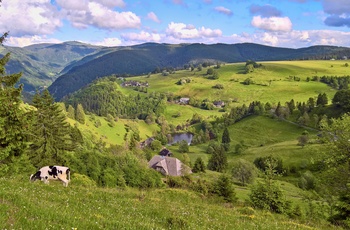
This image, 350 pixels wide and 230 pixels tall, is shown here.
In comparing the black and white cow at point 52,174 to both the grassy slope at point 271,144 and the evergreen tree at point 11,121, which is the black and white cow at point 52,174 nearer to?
the evergreen tree at point 11,121

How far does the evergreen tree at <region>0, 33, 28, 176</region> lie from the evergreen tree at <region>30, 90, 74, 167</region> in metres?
14.5

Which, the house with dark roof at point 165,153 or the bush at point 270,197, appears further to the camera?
the house with dark roof at point 165,153

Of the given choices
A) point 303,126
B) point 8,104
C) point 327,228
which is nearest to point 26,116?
point 8,104

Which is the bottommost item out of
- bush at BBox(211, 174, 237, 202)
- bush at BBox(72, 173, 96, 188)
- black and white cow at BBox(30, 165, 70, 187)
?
bush at BBox(211, 174, 237, 202)

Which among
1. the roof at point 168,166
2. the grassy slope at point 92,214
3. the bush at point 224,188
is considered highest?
the grassy slope at point 92,214

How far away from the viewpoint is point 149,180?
7806 centimetres

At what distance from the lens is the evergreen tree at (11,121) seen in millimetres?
29094

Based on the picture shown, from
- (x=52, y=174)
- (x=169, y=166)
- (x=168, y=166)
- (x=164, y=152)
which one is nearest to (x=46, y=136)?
(x=52, y=174)

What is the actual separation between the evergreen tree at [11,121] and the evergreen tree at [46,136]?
1455cm

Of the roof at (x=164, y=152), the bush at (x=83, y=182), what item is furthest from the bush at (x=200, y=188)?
the roof at (x=164, y=152)

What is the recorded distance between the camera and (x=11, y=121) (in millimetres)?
30172

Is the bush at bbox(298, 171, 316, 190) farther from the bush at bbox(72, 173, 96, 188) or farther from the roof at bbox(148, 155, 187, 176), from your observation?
the bush at bbox(72, 173, 96, 188)

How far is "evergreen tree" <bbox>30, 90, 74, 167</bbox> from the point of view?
46.5 meters

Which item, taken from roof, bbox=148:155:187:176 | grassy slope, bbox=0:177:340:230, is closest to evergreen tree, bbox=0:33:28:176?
grassy slope, bbox=0:177:340:230
